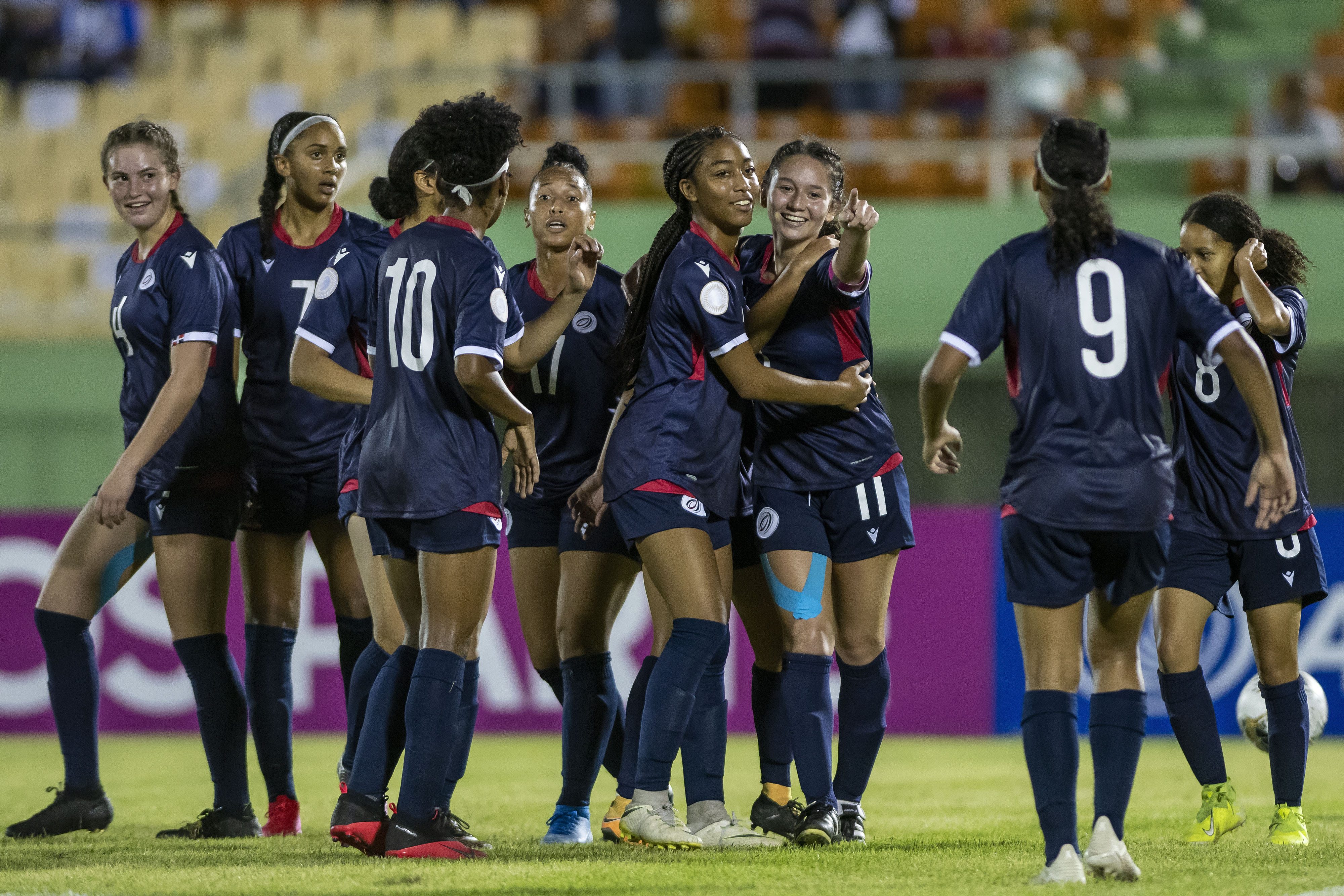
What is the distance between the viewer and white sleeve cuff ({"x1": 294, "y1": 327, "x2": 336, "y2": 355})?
479 centimetres

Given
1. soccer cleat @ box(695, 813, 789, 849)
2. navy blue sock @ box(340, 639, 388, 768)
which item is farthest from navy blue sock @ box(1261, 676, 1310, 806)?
navy blue sock @ box(340, 639, 388, 768)

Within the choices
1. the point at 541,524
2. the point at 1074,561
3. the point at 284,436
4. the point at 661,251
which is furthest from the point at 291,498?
the point at 1074,561

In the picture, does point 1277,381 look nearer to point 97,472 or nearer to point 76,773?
point 76,773

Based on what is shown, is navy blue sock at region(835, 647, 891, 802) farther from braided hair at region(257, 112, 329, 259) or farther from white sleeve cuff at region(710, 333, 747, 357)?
braided hair at region(257, 112, 329, 259)

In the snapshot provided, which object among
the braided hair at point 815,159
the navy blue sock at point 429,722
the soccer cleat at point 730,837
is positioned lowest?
the soccer cleat at point 730,837

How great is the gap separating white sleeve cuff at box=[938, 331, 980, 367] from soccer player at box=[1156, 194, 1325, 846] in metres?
1.37

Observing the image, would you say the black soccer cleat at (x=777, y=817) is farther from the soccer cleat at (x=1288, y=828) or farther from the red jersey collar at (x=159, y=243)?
the red jersey collar at (x=159, y=243)

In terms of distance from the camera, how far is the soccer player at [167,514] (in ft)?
17.1

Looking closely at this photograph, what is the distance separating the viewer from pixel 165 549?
525cm

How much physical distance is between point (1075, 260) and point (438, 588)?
6.38ft

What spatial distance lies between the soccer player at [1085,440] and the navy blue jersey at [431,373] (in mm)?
1283

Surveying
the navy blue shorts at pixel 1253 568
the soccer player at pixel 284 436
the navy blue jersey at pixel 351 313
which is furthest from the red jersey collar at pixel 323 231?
the navy blue shorts at pixel 1253 568

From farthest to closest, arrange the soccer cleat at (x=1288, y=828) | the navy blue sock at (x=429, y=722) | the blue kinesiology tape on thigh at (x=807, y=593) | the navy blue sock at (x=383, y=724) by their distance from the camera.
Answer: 1. the soccer cleat at (x=1288, y=828)
2. the blue kinesiology tape on thigh at (x=807, y=593)
3. the navy blue sock at (x=383, y=724)
4. the navy blue sock at (x=429, y=722)

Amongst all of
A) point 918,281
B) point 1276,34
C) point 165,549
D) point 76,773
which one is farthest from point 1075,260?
point 1276,34
